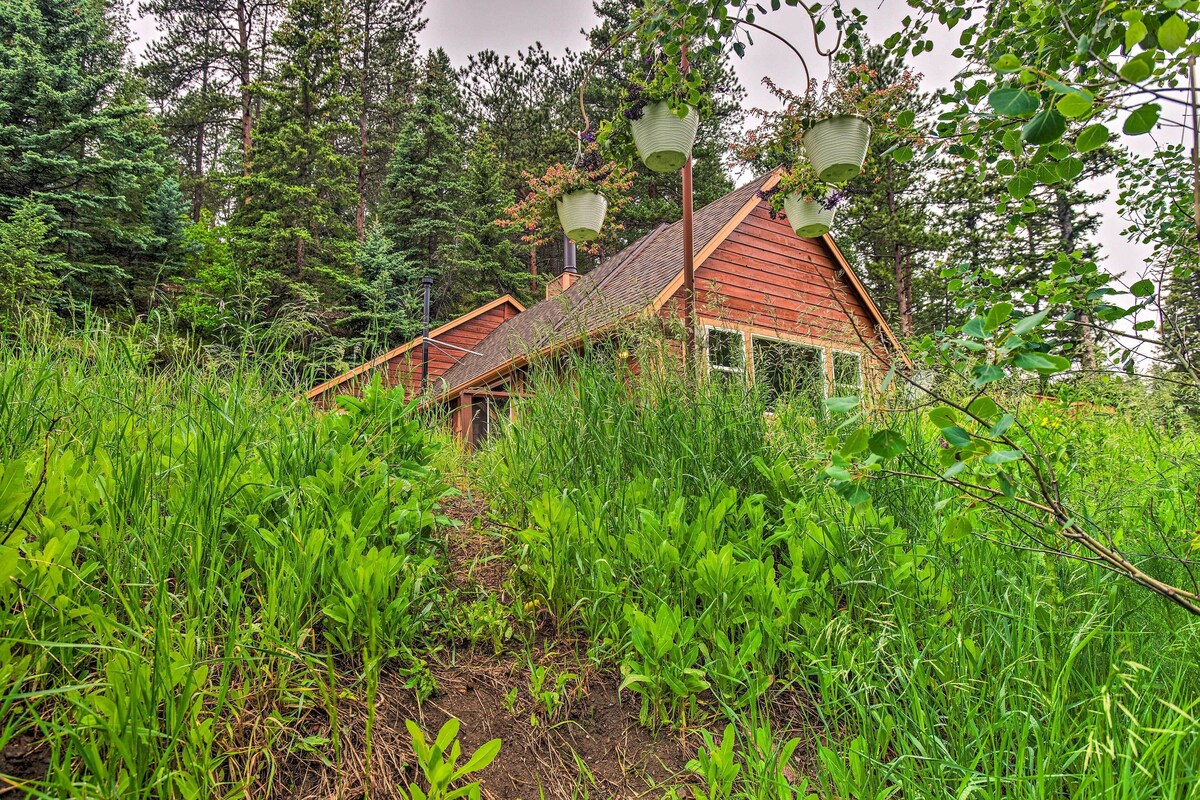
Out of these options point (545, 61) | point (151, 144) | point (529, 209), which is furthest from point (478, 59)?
point (529, 209)

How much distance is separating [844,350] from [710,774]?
2.19 metres

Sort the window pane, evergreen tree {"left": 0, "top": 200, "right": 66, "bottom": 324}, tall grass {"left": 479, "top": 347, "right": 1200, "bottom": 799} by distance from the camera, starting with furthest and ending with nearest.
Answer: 1. evergreen tree {"left": 0, "top": 200, "right": 66, "bottom": 324}
2. the window pane
3. tall grass {"left": 479, "top": 347, "right": 1200, "bottom": 799}

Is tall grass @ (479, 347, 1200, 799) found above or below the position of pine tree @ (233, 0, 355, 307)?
below

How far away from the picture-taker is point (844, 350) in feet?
9.05

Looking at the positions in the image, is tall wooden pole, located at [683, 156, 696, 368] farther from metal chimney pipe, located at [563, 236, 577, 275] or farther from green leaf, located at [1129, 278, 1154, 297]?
metal chimney pipe, located at [563, 236, 577, 275]

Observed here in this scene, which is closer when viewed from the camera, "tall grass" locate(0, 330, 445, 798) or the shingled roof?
"tall grass" locate(0, 330, 445, 798)

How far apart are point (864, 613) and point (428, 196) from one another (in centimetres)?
2132

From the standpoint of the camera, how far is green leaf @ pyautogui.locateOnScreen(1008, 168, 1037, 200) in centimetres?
93

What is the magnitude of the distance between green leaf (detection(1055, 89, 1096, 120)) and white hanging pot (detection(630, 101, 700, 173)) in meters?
2.63

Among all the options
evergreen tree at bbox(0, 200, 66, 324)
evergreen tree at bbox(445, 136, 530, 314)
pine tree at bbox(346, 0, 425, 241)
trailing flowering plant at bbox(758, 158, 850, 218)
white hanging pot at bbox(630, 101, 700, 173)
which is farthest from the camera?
→ pine tree at bbox(346, 0, 425, 241)

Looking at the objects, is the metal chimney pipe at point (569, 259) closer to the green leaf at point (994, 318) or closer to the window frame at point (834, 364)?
the window frame at point (834, 364)

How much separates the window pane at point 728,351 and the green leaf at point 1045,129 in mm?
1895

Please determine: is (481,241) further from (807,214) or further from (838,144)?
(838,144)

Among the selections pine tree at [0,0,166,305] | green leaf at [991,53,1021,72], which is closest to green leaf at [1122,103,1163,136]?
green leaf at [991,53,1021,72]
